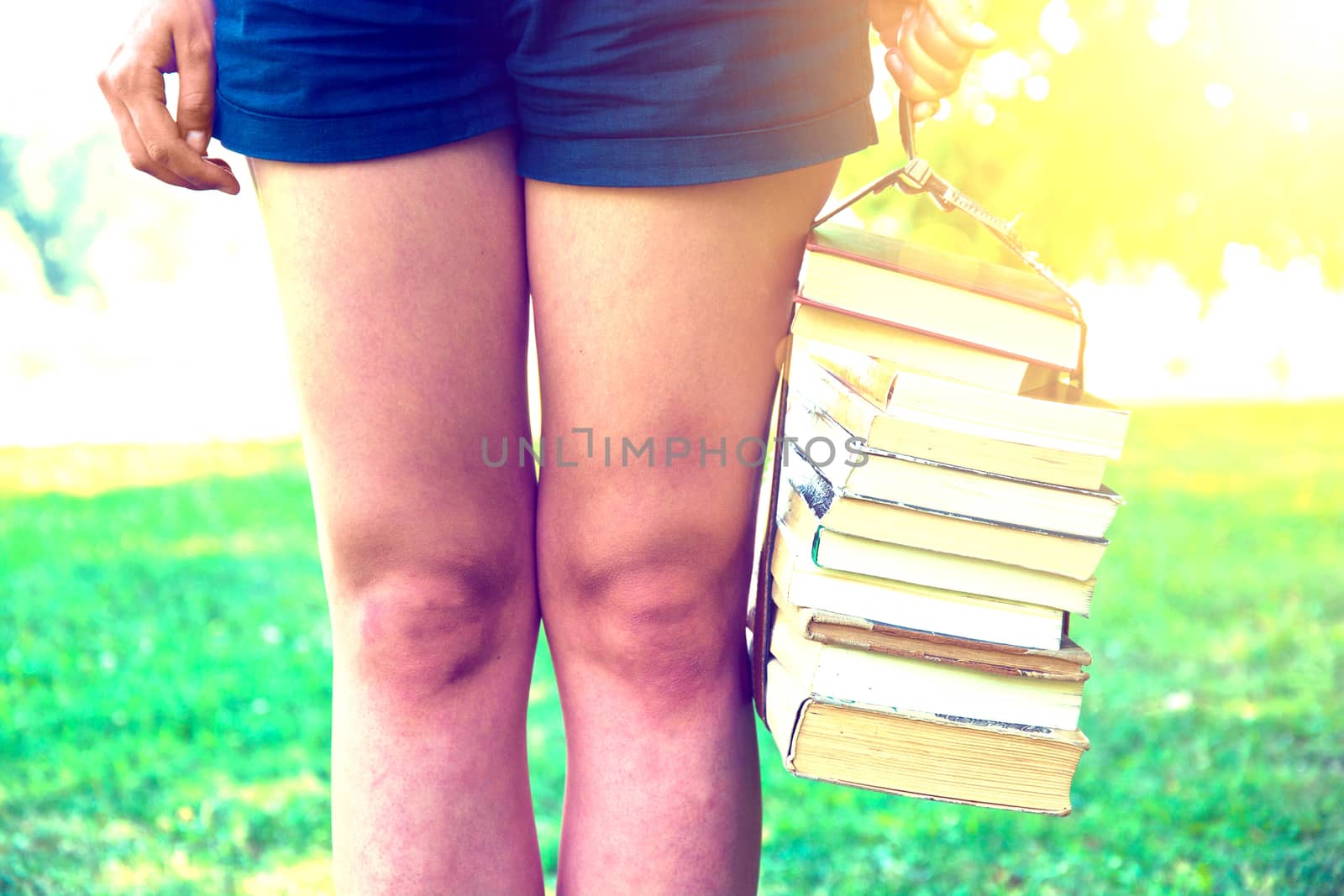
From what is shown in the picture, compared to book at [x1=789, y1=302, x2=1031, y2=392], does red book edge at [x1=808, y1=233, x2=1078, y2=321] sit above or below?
above

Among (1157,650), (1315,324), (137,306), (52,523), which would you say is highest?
(1157,650)

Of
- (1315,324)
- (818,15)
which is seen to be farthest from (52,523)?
(1315,324)

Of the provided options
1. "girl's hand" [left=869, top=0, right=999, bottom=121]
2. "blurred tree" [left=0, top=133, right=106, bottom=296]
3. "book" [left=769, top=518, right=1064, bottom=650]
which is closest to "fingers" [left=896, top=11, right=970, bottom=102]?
"girl's hand" [left=869, top=0, right=999, bottom=121]

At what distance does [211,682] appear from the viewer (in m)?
2.85

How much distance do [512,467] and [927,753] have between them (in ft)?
1.66

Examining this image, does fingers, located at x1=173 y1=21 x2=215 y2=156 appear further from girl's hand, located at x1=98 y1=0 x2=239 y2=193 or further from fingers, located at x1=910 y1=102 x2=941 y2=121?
fingers, located at x1=910 y1=102 x2=941 y2=121

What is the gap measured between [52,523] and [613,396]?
4124 millimetres

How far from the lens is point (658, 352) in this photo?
1.04m

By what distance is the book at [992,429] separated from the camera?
1.04 m

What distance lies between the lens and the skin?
3.40 feet

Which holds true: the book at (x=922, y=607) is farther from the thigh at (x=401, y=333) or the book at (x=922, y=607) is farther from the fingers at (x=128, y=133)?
the fingers at (x=128, y=133)

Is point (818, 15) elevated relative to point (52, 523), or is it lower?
elevated

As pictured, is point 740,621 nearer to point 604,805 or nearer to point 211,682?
point 604,805

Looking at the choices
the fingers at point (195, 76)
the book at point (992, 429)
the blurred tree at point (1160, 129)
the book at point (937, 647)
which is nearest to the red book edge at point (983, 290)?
the book at point (992, 429)
